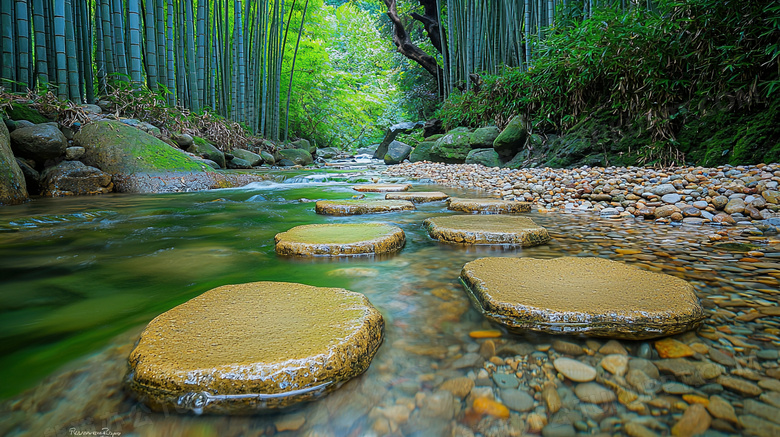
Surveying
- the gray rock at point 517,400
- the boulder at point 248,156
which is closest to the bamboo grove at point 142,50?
the boulder at point 248,156

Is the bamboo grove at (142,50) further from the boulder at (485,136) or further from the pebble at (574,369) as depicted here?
the pebble at (574,369)

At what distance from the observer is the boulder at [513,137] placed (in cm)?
580

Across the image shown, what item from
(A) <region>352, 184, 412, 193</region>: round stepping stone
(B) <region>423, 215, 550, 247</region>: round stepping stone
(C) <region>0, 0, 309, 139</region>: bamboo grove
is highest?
(C) <region>0, 0, 309, 139</region>: bamboo grove

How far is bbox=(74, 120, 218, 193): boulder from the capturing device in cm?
399

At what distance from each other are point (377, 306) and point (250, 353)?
0.43 m

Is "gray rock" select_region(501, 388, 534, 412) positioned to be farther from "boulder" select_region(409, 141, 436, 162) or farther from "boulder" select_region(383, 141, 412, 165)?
"boulder" select_region(383, 141, 412, 165)

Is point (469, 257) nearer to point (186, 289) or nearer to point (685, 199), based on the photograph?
point (186, 289)

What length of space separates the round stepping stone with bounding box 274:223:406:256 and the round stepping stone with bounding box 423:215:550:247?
0.22 m

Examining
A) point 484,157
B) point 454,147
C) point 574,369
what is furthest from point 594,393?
point 454,147

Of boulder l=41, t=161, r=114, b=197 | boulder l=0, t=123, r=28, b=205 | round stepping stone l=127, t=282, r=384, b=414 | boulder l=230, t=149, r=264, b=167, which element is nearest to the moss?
boulder l=41, t=161, r=114, b=197

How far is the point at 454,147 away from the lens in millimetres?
7465

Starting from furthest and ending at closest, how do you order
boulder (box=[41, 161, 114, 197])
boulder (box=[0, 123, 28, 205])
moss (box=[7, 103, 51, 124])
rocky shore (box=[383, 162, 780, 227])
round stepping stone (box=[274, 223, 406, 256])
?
moss (box=[7, 103, 51, 124]) < boulder (box=[41, 161, 114, 197]) < boulder (box=[0, 123, 28, 205]) < rocky shore (box=[383, 162, 780, 227]) < round stepping stone (box=[274, 223, 406, 256])

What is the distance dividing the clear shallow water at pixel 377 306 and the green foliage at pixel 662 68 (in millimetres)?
2596

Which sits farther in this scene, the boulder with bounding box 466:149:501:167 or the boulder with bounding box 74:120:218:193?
the boulder with bounding box 466:149:501:167
